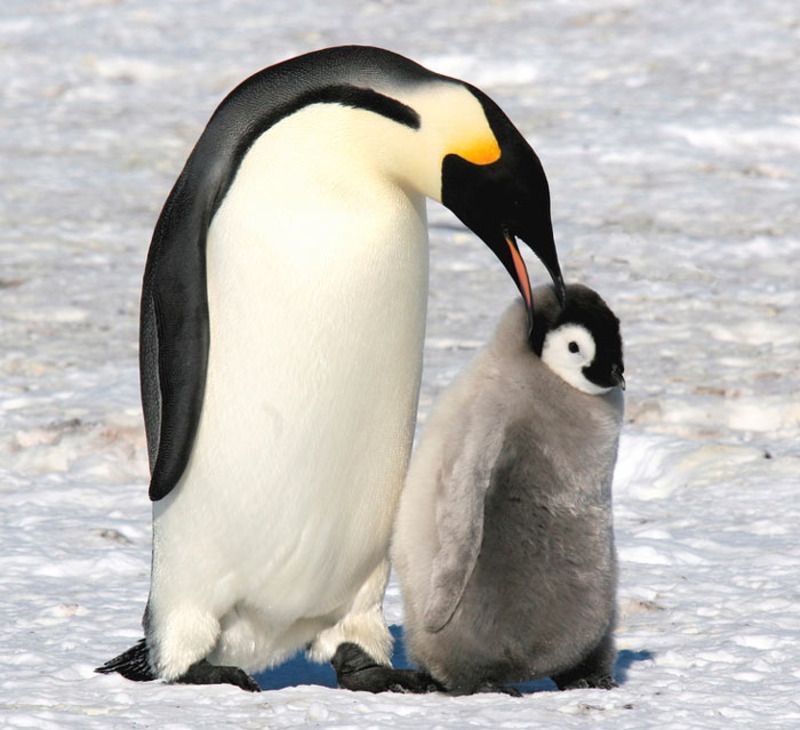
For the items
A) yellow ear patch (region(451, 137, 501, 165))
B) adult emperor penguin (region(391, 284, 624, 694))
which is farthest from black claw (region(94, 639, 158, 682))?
yellow ear patch (region(451, 137, 501, 165))

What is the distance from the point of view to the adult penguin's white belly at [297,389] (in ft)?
10.7

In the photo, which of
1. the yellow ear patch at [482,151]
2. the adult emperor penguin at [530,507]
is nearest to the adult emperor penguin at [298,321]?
the yellow ear patch at [482,151]

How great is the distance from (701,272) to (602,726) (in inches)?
189

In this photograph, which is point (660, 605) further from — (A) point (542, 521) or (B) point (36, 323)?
(B) point (36, 323)

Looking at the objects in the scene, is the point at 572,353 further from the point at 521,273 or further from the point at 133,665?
the point at 133,665

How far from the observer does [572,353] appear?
318 centimetres

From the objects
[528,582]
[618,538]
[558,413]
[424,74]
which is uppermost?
[424,74]

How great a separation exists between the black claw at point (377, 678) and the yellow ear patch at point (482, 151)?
1013 mm

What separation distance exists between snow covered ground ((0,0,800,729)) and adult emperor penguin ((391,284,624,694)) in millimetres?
115

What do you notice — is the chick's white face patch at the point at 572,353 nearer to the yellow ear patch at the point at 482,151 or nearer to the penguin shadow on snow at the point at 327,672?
the yellow ear patch at the point at 482,151

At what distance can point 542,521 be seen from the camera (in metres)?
3.19

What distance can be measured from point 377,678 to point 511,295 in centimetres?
413

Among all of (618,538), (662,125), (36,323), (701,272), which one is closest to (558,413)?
(618,538)

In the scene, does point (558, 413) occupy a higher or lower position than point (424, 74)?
lower
